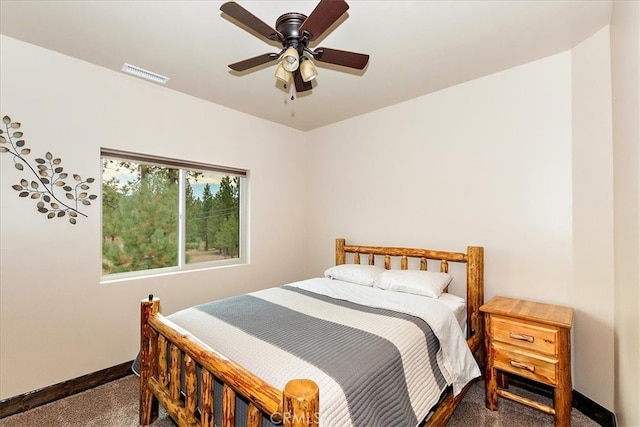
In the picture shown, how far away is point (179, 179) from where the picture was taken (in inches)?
123

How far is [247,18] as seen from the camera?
1409mm

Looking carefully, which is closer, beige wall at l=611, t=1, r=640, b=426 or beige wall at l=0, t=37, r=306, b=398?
beige wall at l=611, t=1, r=640, b=426

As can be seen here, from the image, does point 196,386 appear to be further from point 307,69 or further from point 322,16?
point 322,16

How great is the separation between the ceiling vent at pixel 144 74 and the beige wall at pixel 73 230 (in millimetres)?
123

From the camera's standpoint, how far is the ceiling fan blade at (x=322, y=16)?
1.35 metres

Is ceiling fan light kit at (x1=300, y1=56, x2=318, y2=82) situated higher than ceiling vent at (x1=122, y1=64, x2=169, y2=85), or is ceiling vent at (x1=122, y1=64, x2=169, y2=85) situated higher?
ceiling vent at (x1=122, y1=64, x2=169, y2=85)

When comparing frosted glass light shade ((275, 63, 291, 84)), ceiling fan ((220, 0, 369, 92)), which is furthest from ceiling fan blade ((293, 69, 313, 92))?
frosted glass light shade ((275, 63, 291, 84))

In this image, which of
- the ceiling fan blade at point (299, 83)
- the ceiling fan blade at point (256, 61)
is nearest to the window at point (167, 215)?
the ceiling fan blade at point (256, 61)

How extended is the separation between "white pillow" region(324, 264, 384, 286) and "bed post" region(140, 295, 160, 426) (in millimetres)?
1670

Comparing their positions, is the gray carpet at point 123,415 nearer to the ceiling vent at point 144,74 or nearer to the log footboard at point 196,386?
the log footboard at point 196,386

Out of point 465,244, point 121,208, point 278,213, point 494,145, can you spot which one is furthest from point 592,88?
point 121,208

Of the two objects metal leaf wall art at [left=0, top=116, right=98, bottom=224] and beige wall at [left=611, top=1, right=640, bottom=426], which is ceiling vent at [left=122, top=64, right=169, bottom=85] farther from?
beige wall at [left=611, top=1, right=640, bottom=426]

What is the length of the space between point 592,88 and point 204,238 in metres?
3.64

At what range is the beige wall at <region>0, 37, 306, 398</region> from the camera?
6.97 feet
